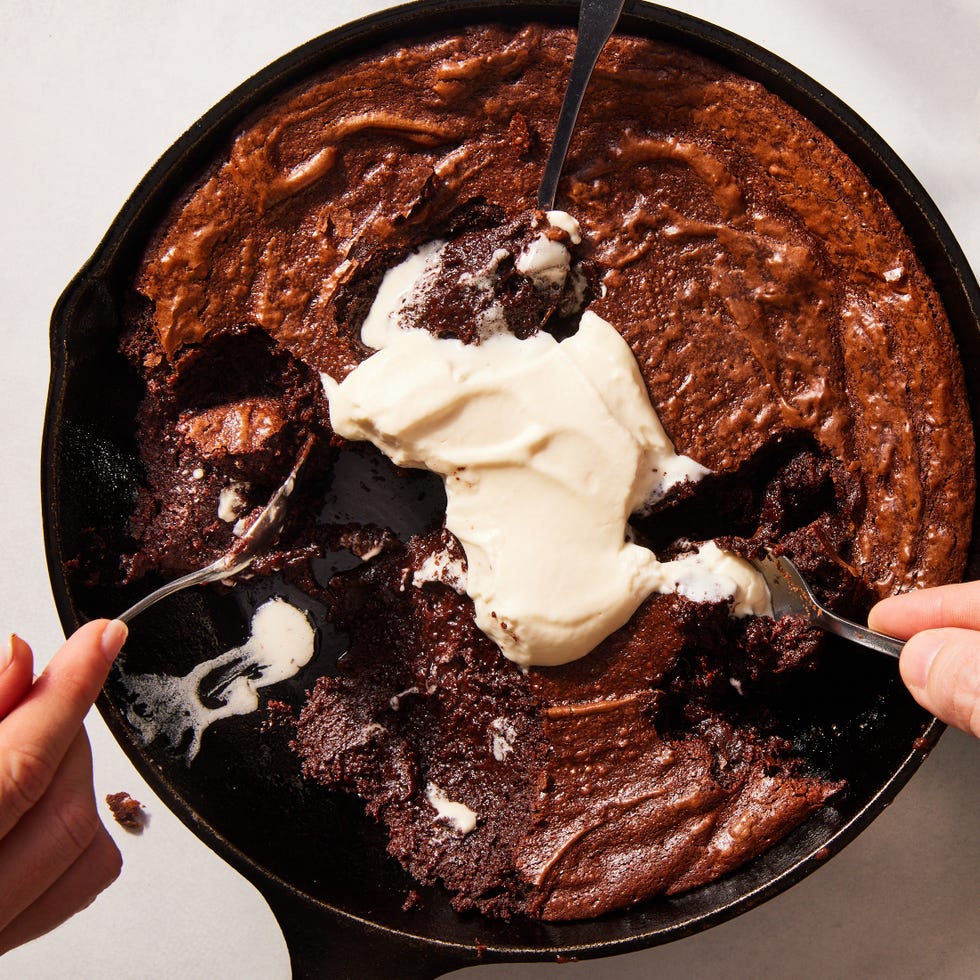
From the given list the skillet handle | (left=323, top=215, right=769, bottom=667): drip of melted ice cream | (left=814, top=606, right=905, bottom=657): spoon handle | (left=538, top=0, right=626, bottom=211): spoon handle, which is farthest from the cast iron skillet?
(left=323, top=215, right=769, bottom=667): drip of melted ice cream

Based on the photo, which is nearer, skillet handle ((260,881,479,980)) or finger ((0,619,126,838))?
finger ((0,619,126,838))

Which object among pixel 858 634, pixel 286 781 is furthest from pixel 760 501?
pixel 286 781

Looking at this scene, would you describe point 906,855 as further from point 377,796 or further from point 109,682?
point 109,682

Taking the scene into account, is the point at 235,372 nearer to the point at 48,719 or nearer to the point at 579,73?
the point at 48,719

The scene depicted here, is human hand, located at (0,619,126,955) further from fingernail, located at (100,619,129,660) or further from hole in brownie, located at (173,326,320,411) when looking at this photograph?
hole in brownie, located at (173,326,320,411)

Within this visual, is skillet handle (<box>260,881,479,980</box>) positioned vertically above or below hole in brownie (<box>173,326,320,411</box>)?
below

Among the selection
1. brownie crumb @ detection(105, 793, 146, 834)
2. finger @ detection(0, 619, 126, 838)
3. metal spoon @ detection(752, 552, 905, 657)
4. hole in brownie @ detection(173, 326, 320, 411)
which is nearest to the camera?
finger @ detection(0, 619, 126, 838)

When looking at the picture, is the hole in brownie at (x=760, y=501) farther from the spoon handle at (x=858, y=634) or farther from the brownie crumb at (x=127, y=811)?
the brownie crumb at (x=127, y=811)
